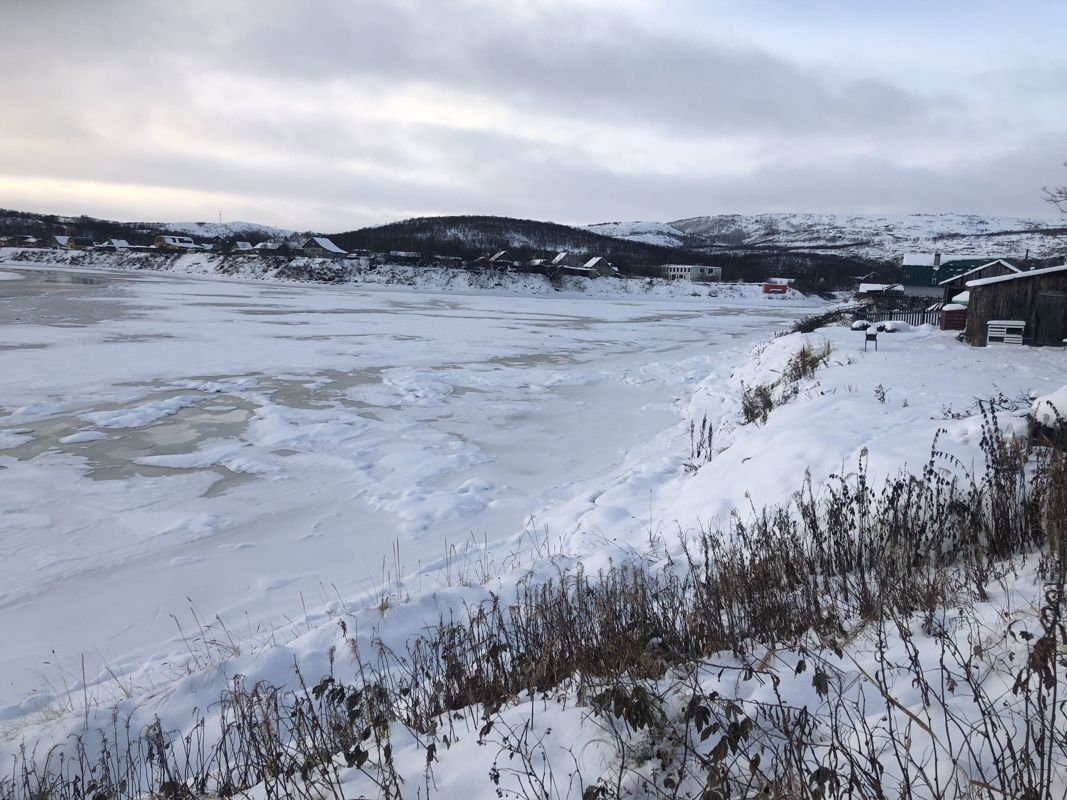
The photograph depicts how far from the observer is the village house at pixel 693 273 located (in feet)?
353

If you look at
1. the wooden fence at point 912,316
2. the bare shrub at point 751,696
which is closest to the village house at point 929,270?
the wooden fence at point 912,316

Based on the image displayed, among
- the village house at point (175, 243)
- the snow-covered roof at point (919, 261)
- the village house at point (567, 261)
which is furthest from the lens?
the village house at point (175, 243)

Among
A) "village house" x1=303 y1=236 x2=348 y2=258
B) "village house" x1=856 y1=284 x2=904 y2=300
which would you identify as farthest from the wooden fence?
"village house" x1=303 y1=236 x2=348 y2=258

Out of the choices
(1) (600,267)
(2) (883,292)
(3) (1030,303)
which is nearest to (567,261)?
(1) (600,267)

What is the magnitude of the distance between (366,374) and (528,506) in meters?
10.3

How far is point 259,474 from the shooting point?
9.15 metres

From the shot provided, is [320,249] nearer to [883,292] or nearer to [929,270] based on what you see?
[883,292]

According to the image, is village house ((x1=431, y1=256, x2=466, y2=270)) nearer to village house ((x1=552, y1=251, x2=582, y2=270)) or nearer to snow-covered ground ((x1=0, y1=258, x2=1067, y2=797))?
village house ((x1=552, y1=251, x2=582, y2=270))

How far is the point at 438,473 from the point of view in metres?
9.42

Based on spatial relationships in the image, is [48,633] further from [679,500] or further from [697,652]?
[679,500]

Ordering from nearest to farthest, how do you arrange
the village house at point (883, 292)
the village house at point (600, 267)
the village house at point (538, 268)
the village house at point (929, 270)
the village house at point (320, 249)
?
1. the village house at point (929, 270)
2. the village house at point (883, 292)
3. the village house at point (538, 268)
4. the village house at point (600, 267)
5. the village house at point (320, 249)

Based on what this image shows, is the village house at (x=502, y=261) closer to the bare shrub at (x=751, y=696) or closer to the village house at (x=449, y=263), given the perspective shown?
the village house at (x=449, y=263)

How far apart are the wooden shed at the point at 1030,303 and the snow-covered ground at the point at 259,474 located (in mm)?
7978

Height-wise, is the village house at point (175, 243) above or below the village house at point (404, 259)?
above
